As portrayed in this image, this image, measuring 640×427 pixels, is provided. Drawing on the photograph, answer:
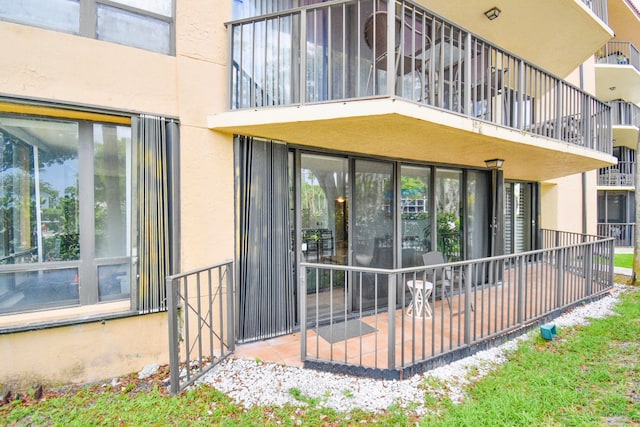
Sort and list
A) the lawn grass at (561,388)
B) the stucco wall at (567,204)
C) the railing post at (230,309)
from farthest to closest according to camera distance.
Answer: the stucco wall at (567,204) < the railing post at (230,309) < the lawn grass at (561,388)

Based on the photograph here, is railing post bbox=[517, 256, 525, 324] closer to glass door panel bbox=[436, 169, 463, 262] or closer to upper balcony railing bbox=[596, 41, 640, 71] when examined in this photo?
A: glass door panel bbox=[436, 169, 463, 262]

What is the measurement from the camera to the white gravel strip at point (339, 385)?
251 centimetres

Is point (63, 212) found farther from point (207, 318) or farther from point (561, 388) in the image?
point (561, 388)

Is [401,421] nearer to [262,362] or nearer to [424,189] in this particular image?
[262,362]

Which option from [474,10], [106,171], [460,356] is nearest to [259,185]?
[106,171]

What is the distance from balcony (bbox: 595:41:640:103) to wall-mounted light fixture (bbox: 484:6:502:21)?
374 inches

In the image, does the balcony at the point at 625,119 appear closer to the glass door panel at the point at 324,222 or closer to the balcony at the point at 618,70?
the balcony at the point at 618,70

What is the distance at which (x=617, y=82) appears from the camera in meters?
11.7

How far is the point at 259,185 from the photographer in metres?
3.56

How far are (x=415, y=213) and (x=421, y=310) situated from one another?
6.06 feet

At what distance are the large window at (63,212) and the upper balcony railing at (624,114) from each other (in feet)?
63.4

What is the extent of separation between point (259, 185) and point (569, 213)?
10870 mm

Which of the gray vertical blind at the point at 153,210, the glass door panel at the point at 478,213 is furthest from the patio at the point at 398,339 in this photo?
the glass door panel at the point at 478,213

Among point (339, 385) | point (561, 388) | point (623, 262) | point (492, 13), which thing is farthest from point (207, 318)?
point (623, 262)
